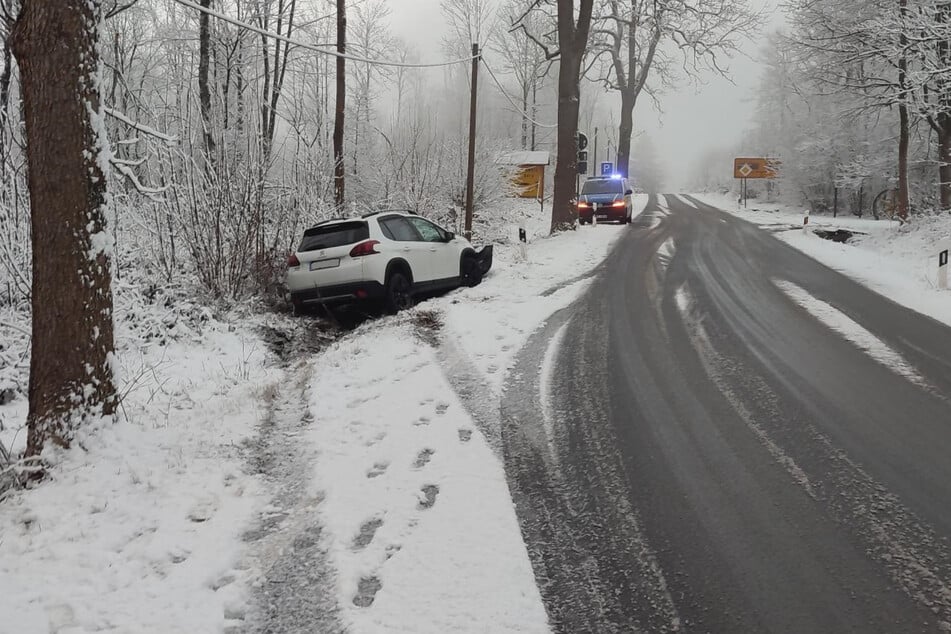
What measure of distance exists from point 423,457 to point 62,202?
2.88 metres

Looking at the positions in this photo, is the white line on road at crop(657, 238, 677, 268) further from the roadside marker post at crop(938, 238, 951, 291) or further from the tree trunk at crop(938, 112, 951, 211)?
the tree trunk at crop(938, 112, 951, 211)

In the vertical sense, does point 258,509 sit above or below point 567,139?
below

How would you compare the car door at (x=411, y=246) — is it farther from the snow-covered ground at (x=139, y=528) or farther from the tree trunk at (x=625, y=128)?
the tree trunk at (x=625, y=128)

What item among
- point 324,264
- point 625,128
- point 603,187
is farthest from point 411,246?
point 625,128

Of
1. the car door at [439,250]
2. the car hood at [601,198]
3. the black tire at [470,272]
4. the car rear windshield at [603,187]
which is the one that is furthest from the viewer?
the car rear windshield at [603,187]

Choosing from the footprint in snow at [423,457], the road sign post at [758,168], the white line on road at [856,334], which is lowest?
the footprint in snow at [423,457]

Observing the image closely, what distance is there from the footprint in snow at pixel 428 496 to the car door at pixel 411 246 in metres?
6.14

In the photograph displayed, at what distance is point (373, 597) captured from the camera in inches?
110

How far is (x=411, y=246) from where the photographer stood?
9.99 metres

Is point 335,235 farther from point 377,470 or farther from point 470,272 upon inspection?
point 377,470

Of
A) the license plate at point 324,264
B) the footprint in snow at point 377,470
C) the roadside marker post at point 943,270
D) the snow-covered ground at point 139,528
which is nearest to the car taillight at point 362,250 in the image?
the license plate at point 324,264

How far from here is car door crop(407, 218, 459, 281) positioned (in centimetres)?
1062

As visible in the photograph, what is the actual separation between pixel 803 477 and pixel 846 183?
32.3 meters

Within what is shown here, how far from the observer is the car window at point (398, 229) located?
968cm
